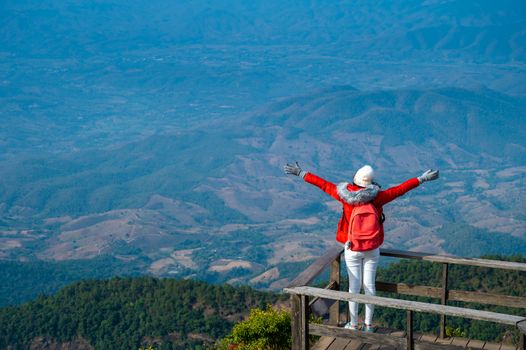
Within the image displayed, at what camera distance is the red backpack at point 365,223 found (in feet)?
26.0

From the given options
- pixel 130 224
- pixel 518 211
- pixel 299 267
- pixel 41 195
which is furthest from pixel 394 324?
pixel 41 195

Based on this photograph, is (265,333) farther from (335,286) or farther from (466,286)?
(466,286)

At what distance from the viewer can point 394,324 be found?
962 inches

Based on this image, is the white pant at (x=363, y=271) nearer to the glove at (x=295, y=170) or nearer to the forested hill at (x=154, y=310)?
the glove at (x=295, y=170)

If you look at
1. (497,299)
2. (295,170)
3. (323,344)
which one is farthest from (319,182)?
(497,299)

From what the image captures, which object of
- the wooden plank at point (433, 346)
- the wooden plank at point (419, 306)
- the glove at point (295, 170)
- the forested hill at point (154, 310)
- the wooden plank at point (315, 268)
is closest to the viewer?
the wooden plank at point (419, 306)

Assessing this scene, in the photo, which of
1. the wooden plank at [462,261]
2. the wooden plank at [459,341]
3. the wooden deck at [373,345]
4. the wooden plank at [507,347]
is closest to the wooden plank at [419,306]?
the wooden deck at [373,345]

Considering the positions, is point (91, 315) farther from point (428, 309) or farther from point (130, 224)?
point (130, 224)

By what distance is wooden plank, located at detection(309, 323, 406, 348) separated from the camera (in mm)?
7047

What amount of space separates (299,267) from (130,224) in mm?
49123

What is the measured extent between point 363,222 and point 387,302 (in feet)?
4.20

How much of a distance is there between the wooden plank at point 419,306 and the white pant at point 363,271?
0.93 m

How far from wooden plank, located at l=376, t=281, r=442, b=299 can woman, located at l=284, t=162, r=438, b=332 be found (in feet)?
2.21

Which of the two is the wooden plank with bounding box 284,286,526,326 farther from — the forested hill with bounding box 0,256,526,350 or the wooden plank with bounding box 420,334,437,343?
the forested hill with bounding box 0,256,526,350
